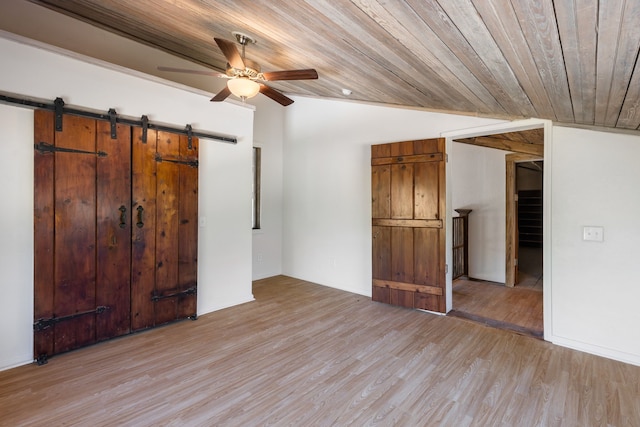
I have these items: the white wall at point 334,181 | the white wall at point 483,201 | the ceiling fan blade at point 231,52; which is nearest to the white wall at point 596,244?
the white wall at point 334,181

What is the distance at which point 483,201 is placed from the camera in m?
5.35

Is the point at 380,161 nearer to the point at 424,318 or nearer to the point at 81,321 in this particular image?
the point at 424,318

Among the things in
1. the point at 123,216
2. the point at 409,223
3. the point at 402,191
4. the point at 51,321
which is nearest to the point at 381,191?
the point at 402,191

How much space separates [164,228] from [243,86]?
1751 mm

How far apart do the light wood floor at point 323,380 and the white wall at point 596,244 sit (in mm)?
228

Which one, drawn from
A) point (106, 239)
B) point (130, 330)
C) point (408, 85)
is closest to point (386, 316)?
point (408, 85)

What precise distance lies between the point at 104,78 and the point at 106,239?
59.4 inches

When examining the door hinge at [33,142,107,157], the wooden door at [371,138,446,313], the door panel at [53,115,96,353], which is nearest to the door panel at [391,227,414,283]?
the wooden door at [371,138,446,313]

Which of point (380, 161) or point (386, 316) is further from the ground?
point (380, 161)

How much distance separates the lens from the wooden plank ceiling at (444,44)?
4.00 feet

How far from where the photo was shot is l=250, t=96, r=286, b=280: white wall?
5.30 meters

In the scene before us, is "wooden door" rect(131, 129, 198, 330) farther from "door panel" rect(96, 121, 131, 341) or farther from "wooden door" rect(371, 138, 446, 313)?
"wooden door" rect(371, 138, 446, 313)

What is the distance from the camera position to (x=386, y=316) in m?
3.61

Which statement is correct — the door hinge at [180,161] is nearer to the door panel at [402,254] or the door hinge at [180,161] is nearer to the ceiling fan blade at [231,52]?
the ceiling fan blade at [231,52]
